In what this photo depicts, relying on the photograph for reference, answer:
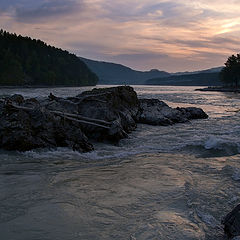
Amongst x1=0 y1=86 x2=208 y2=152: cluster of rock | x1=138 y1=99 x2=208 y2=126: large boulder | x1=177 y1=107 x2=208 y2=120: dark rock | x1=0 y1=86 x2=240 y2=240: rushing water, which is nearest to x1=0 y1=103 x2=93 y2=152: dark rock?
x1=0 y1=86 x2=208 y2=152: cluster of rock

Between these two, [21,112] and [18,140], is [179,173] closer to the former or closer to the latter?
[18,140]

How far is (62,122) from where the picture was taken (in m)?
12.0

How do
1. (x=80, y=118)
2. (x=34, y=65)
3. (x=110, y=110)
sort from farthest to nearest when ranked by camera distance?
(x=34, y=65) → (x=110, y=110) → (x=80, y=118)

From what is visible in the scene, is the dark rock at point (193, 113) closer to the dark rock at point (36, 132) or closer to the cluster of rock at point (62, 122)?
the cluster of rock at point (62, 122)

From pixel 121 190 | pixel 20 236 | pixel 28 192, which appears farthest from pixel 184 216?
pixel 28 192

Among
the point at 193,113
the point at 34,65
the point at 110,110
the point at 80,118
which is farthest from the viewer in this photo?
the point at 34,65

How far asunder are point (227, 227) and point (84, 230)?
7.33ft

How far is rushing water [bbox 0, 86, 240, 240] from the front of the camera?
479 centimetres

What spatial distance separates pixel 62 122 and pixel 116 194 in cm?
625

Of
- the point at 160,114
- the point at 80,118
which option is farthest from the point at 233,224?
the point at 160,114

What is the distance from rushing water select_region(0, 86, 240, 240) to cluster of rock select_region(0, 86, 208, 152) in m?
0.63

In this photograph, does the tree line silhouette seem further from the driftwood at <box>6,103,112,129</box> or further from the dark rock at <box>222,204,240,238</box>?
the dark rock at <box>222,204,240,238</box>

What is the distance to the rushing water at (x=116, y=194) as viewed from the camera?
4.79 metres

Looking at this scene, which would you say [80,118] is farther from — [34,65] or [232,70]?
[34,65]
